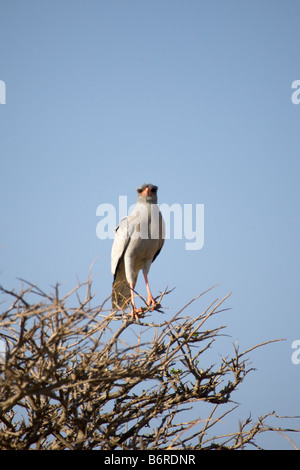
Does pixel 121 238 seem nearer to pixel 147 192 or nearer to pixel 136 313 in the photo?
pixel 147 192

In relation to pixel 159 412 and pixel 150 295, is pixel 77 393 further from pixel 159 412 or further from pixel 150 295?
pixel 150 295

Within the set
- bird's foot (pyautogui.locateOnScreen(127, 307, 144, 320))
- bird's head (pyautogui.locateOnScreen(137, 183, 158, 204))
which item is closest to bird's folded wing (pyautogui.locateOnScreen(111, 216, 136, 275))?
bird's head (pyautogui.locateOnScreen(137, 183, 158, 204))

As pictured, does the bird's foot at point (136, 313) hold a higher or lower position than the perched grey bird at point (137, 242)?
lower

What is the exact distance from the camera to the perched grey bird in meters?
7.89

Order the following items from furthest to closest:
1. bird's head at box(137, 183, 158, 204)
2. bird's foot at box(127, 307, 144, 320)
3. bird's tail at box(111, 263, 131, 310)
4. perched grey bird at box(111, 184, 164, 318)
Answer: bird's head at box(137, 183, 158, 204) < bird's tail at box(111, 263, 131, 310) < perched grey bird at box(111, 184, 164, 318) < bird's foot at box(127, 307, 144, 320)

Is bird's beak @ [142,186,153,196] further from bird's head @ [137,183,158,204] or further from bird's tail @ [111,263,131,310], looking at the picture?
bird's tail @ [111,263,131,310]

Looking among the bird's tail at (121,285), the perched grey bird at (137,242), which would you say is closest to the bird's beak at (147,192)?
the perched grey bird at (137,242)

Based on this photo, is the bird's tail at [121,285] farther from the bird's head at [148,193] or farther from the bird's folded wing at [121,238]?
the bird's head at [148,193]

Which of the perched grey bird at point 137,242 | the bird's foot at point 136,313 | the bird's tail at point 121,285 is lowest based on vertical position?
the bird's foot at point 136,313

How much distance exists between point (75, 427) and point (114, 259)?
129 inches

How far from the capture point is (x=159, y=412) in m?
5.54

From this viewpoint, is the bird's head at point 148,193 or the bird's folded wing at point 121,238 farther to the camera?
the bird's head at point 148,193

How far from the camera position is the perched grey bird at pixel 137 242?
7.89m
